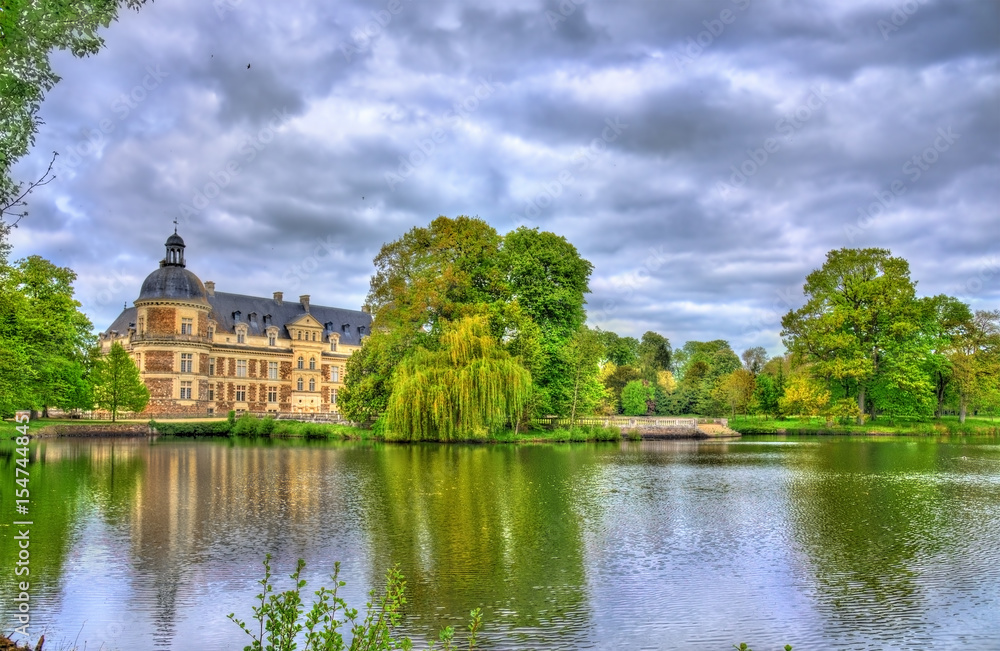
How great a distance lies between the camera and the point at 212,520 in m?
13.4

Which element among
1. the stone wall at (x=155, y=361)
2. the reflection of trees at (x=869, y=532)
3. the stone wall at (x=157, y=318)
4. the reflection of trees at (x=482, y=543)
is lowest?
the reflection of trees at (x=869, y=532)

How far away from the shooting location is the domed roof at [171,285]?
169 ft

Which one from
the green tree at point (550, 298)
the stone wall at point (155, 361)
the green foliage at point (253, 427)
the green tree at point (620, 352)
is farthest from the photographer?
the green tree at point (620, 352)

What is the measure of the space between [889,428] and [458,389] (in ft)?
93.3

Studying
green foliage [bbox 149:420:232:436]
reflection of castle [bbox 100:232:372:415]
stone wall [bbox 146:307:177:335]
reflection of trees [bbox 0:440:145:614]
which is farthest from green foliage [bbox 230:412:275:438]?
stone wall [bbox 146:307:177:335]

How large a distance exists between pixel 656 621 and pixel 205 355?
51543mm

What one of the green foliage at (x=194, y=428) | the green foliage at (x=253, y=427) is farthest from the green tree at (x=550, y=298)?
the green foliage at (x=194, y=428)

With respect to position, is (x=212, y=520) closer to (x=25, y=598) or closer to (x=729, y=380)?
(x=25, y=598)

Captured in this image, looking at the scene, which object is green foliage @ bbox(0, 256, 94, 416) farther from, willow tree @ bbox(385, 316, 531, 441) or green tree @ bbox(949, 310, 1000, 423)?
green tree @ bbox(949, 310, 1000, 423)

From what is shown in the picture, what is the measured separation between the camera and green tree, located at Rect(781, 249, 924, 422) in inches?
1772

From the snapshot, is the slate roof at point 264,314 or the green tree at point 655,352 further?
the green tree at point 655,352

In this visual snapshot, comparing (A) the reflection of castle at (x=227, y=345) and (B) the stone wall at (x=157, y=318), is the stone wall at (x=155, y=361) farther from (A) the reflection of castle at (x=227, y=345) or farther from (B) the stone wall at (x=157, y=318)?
(B) the stone wall at (x=157, y=318)

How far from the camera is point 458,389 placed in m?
33.6

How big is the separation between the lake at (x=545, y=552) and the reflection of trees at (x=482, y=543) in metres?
0.05
